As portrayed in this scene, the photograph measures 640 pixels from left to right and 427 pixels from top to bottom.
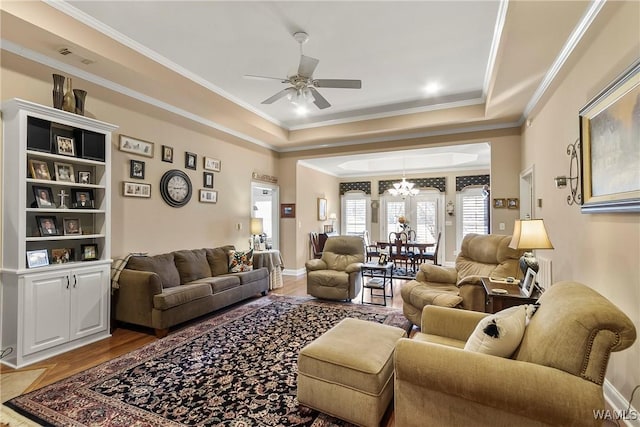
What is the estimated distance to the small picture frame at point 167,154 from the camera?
4.38 metres

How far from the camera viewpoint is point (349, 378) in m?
1.85

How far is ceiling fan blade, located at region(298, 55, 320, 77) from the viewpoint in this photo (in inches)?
111

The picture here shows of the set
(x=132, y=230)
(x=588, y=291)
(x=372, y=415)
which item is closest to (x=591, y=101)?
(x=588, y=291)

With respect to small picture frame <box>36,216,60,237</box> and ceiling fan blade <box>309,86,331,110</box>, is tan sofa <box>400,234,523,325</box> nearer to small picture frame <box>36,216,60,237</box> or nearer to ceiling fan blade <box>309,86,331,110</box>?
ceiling fan blade <box>309,86,331,110</box>

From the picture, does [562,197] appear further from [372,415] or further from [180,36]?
[180,36]

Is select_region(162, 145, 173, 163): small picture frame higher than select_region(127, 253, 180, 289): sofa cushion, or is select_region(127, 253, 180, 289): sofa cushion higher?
select_region(162, 145, 173, 163): small picture frame

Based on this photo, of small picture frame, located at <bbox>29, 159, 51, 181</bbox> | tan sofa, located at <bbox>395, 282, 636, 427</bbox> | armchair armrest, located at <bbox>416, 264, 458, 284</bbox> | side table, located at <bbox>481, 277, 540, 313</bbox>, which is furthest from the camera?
armchair armrest, located at <bbox>416, 264, 458, 284</bbox>

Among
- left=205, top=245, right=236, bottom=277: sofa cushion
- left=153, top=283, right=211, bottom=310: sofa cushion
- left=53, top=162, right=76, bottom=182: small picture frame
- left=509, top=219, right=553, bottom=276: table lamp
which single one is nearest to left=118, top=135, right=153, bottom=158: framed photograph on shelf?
left=53, top=162, right=76, bottom=182: small picture frame

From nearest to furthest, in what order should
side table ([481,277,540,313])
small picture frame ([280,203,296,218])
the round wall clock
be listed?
side table ([481,277,540,313]), the round wall clock, small picture frame ([280,203,296,218])

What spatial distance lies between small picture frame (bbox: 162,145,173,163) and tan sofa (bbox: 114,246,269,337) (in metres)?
1.37

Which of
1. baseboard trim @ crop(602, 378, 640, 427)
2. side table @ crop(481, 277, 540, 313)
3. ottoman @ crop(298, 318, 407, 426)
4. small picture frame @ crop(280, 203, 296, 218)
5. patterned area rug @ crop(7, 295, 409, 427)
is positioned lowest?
patterned area rug @ crop(7, 295, 409, 427)

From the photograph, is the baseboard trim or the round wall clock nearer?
the baseboard trim

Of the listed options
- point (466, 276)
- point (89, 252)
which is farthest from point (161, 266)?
point (466, 276)

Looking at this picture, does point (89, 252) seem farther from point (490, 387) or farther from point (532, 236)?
point (532, 236)
